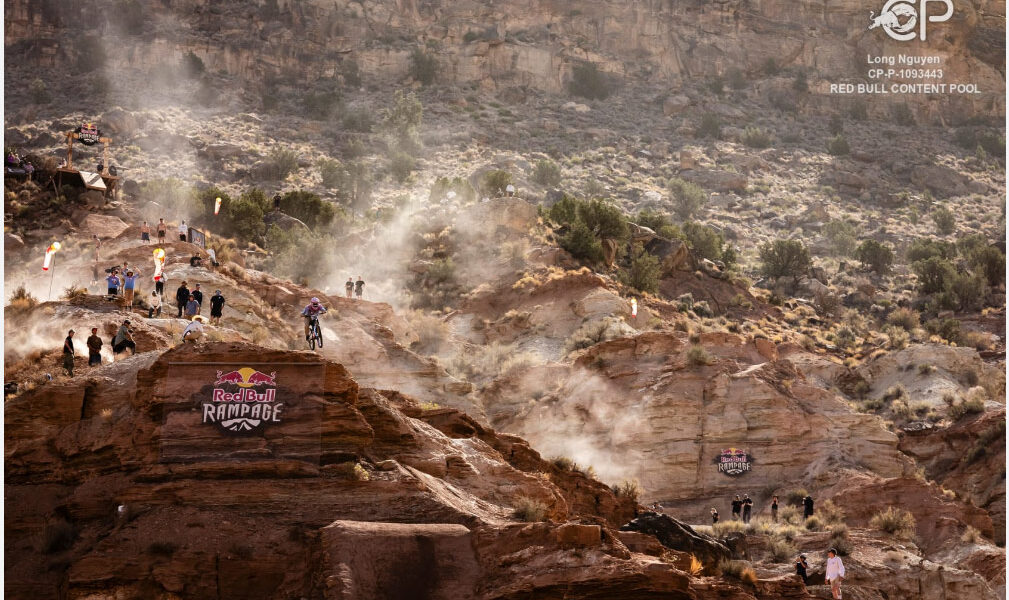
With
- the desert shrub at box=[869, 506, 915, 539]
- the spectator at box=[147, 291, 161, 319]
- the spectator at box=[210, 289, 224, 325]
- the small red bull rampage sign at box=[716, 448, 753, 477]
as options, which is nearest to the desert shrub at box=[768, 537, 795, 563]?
the desert shrub at box=[869, 506, 915, 539]

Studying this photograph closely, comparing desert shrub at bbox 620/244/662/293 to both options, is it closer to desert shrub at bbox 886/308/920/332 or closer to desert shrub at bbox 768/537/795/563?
desert shrub at bbox 886/308/920/332

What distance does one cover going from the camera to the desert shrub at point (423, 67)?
111 metres

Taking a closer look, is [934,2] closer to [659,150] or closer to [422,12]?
[659,150]

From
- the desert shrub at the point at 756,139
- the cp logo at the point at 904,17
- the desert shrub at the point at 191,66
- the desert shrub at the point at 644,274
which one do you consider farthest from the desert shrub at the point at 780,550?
the cp logo at the point at 904,17

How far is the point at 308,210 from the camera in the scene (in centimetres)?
7038

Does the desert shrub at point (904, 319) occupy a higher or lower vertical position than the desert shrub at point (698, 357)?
lower

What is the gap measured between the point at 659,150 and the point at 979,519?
71.9 m

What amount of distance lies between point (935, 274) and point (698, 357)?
1479 inches

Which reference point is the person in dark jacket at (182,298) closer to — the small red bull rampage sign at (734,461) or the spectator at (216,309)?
the spectator at (216,309)

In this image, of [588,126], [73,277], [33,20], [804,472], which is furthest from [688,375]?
[33,20]

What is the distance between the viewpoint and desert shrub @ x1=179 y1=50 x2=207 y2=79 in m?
102

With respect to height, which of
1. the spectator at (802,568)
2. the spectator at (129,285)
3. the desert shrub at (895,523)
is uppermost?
the spectator at (129,285)

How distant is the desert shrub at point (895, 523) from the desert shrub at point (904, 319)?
34587 millimetres

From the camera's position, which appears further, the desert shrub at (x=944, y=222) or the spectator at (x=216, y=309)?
the desert shrub at (x=944, y=222)
